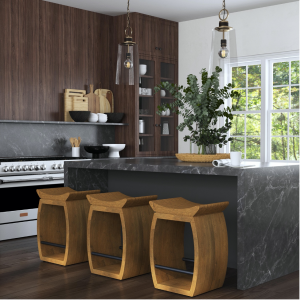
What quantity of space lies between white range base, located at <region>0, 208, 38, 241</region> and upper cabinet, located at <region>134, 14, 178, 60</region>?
278 cm

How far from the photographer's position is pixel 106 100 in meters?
6.46

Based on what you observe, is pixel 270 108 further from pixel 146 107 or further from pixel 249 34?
pixel 146 107

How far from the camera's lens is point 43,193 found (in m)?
3.76

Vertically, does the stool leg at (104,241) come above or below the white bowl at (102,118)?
below

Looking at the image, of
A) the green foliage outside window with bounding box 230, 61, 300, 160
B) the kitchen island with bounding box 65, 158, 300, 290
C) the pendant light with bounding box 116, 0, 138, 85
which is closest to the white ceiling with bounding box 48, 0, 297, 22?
the green foliage outside window with bounding box 230, 61, 300, 160

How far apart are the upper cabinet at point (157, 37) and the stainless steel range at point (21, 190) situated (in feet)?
A: 7.55

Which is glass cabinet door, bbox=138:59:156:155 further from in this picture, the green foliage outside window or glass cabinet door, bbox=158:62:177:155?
the green foliage outside window

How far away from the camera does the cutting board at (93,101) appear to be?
6281mm

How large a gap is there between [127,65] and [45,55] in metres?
2.66

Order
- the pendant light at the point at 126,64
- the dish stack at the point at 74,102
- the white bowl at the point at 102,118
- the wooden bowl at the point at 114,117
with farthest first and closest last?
1. the wooden bowl at the point at 114,117
2. the white bowl at the point at 102,118
3. the dish stack at the point at 74,102
4. the pendant light at the point at 126,64

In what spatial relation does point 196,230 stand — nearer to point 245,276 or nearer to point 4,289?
point 245,276

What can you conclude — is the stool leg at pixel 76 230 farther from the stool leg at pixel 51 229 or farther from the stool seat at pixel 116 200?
the stool seat at pixel 116 200

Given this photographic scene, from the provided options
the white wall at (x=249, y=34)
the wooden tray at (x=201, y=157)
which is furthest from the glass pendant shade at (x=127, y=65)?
the white wall at (x=249, y=34)

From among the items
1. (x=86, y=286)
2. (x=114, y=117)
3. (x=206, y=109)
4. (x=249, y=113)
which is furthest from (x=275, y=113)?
(x=86, y=286)
